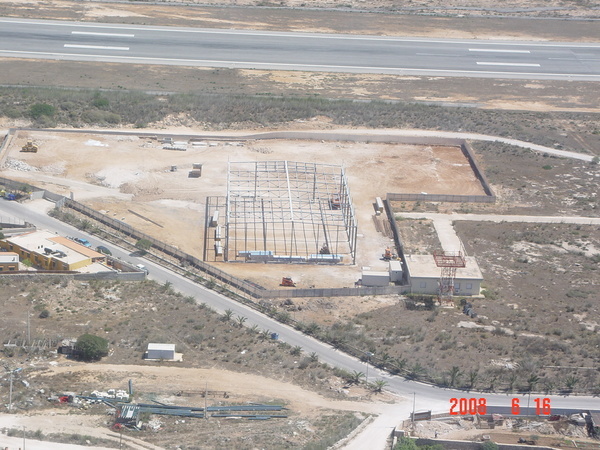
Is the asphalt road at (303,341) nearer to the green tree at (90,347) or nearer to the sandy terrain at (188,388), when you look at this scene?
the sandy terrain at (188,388)

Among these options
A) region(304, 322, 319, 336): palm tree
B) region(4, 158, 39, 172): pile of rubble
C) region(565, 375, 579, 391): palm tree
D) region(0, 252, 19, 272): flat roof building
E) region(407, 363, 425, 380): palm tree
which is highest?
region(4, 158, 39, 172): pile of rubble

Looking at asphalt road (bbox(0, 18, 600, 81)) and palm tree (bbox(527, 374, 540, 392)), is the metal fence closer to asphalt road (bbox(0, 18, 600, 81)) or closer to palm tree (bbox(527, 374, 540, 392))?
palm tree (bbox(527, 374, 540, 392))

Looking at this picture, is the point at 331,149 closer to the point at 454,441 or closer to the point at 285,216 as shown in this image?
the point at 285,216

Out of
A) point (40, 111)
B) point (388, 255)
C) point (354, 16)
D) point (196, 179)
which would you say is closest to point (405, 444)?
point (388, 255)

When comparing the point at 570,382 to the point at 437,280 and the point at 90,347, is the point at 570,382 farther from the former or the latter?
the point at 90,347

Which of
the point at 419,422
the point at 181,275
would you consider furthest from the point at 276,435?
the point at 181,275

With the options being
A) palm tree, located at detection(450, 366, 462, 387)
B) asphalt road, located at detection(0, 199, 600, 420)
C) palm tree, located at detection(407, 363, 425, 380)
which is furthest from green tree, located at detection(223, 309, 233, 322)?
palm tree, located at detection(450, 366, 462, 387)
